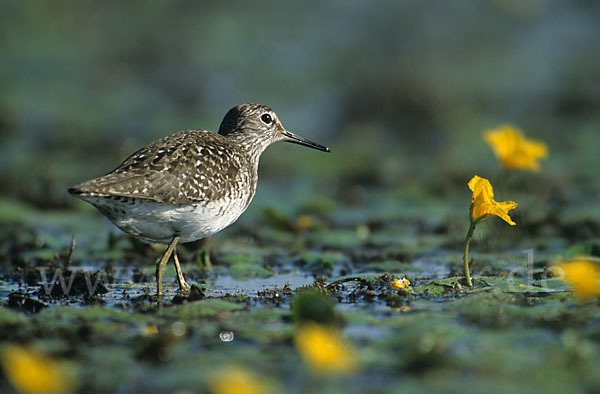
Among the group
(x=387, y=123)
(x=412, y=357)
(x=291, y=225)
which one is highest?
(x=387, y=123)

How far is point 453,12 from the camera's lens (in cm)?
2062

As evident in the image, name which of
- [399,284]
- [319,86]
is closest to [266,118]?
[399,284]

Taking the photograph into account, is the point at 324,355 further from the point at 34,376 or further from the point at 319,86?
the point at 319,86

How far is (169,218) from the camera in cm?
655

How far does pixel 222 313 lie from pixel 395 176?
262 inches

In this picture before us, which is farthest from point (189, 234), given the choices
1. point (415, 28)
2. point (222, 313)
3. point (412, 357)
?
point (415, 28)

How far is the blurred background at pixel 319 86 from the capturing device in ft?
40.3

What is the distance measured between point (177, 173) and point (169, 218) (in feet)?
1.23

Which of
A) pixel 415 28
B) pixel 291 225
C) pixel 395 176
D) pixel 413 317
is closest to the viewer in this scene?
pixel 413 317

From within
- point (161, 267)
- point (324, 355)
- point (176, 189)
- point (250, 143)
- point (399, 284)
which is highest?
point (250, 143)

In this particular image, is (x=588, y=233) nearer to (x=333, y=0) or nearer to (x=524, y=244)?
(x=524, y=244)

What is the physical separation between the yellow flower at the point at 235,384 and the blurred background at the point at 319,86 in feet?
21.1

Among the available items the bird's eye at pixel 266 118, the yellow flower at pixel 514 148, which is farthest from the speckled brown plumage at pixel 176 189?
the yellow flower at pixel 514 148

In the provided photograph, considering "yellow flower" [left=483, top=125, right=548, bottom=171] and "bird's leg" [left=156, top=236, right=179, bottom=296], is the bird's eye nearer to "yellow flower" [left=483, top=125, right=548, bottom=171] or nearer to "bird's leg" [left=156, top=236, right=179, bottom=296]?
"bird's leg" [left=156, top=236, right=179, bottom=296]
